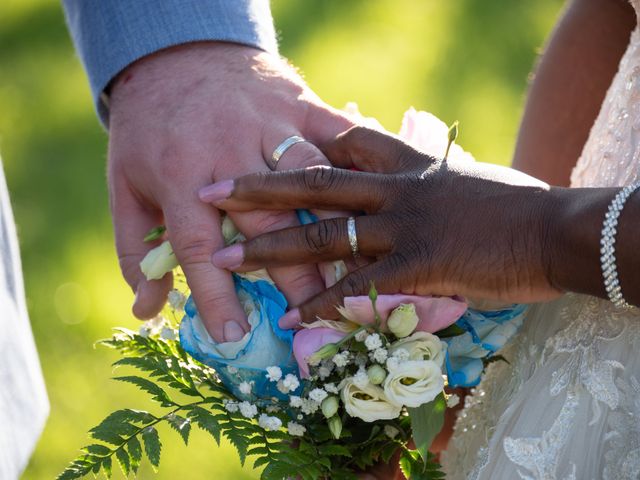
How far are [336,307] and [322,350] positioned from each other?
116 mm

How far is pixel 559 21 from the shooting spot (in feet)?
8.00

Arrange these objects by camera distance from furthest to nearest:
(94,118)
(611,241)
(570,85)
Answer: (94,118), (570,85), (611,241)

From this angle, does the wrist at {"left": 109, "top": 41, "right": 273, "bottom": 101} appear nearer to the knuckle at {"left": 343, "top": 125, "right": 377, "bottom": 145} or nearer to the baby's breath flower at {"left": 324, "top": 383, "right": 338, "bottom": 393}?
the knuckle at {"left": 343, "top": 125, "right": 377, "bottom": 145}

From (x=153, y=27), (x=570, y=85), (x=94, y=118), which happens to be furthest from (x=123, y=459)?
(x=94, y=118)

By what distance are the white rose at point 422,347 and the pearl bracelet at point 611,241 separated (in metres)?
0.33

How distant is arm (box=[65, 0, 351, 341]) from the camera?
1832 millimetres

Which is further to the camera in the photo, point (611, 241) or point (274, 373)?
point (274, 373)

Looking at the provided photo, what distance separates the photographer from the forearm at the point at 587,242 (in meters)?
1.50

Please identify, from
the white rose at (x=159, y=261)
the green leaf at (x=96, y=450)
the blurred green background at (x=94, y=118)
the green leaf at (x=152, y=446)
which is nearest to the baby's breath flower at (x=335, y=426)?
the green leaf at (x=152, y=446)

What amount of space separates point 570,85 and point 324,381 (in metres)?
1.22

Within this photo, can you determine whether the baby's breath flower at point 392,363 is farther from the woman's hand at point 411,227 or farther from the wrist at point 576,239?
the wrist at point 576,239


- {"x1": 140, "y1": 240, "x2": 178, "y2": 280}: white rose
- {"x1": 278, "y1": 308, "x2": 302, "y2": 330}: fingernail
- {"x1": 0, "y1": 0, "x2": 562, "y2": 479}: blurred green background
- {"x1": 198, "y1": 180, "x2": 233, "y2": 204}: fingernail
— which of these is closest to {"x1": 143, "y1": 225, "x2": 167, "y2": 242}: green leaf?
{"x1": 140, "y1": 240, "x2": 178, "y2": 280}: white rose

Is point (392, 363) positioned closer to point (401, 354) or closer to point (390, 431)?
point (401, 354)

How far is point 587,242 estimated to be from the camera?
5.02ft
